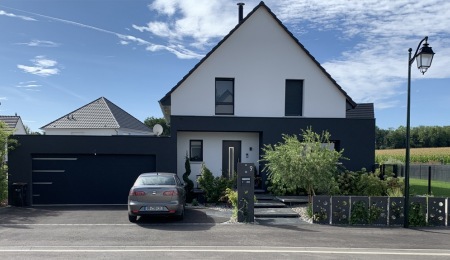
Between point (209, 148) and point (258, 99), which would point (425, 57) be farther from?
point (209, 148)

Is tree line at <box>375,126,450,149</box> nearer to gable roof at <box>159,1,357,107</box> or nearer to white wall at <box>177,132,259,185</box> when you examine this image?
gable roof at <box>159,1,357,107</box>

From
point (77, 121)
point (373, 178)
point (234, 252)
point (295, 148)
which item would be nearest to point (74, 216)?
point (234, 252)

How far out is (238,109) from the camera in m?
16.4

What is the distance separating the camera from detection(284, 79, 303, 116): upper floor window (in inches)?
658

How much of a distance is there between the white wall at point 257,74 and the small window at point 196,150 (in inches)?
54.8

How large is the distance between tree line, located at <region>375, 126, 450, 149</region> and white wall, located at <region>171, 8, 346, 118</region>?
60349 mm

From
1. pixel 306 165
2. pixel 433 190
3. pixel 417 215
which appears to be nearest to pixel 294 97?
pixel 306 165

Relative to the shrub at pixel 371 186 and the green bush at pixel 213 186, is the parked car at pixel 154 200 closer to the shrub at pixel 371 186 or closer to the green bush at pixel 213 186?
the green bush at pixel 213 186

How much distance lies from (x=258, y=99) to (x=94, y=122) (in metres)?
17.6

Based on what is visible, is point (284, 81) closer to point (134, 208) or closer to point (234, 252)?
point (134, 208)

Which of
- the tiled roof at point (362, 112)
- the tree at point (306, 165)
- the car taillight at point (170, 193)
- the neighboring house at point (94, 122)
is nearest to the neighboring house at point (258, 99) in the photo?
the tree at point (306, 165)

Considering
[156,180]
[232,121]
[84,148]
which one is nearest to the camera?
[156,180]

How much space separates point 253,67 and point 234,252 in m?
Answer: 10.5

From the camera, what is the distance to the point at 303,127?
52.3 ft
